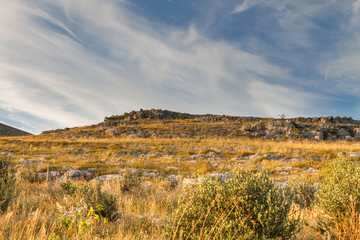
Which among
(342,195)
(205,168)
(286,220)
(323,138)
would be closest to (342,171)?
(342,195)

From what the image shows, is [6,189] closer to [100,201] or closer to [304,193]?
[100,201]

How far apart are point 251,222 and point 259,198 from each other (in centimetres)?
43

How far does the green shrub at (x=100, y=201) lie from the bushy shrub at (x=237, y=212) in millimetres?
2578

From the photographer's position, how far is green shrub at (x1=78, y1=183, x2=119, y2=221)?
573 cm

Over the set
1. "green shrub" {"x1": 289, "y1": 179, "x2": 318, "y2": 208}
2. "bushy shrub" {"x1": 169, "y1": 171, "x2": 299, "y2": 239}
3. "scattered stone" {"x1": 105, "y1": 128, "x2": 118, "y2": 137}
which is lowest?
"bushy shrub" {"x1": 169, "y1": 171, "x2": 299, "y2": 239}

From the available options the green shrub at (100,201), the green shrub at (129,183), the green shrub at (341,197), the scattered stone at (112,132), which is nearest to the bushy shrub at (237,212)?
the green shrub at (341,197)

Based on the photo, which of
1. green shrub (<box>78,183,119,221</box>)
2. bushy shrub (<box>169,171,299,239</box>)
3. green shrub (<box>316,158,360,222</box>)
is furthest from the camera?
green shrub (<box>78,183,119,221</box>)

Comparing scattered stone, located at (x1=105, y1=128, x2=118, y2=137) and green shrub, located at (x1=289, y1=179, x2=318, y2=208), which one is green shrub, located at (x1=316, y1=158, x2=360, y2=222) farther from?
scattered stone, located at (x1=105, y1=128, x2=118, y2=137)

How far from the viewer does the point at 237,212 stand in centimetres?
353

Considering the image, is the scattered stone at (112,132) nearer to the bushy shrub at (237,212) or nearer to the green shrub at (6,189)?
the green shrub at (6,189)

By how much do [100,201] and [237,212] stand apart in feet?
12.9

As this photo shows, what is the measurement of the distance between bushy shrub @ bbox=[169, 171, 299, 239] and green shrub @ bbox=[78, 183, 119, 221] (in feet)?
8.46

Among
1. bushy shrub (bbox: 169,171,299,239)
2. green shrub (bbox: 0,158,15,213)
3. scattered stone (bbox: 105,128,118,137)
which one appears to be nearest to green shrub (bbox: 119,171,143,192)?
green shrub (bbox: 0,158,15,213)

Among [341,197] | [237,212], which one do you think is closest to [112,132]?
[341,197]
